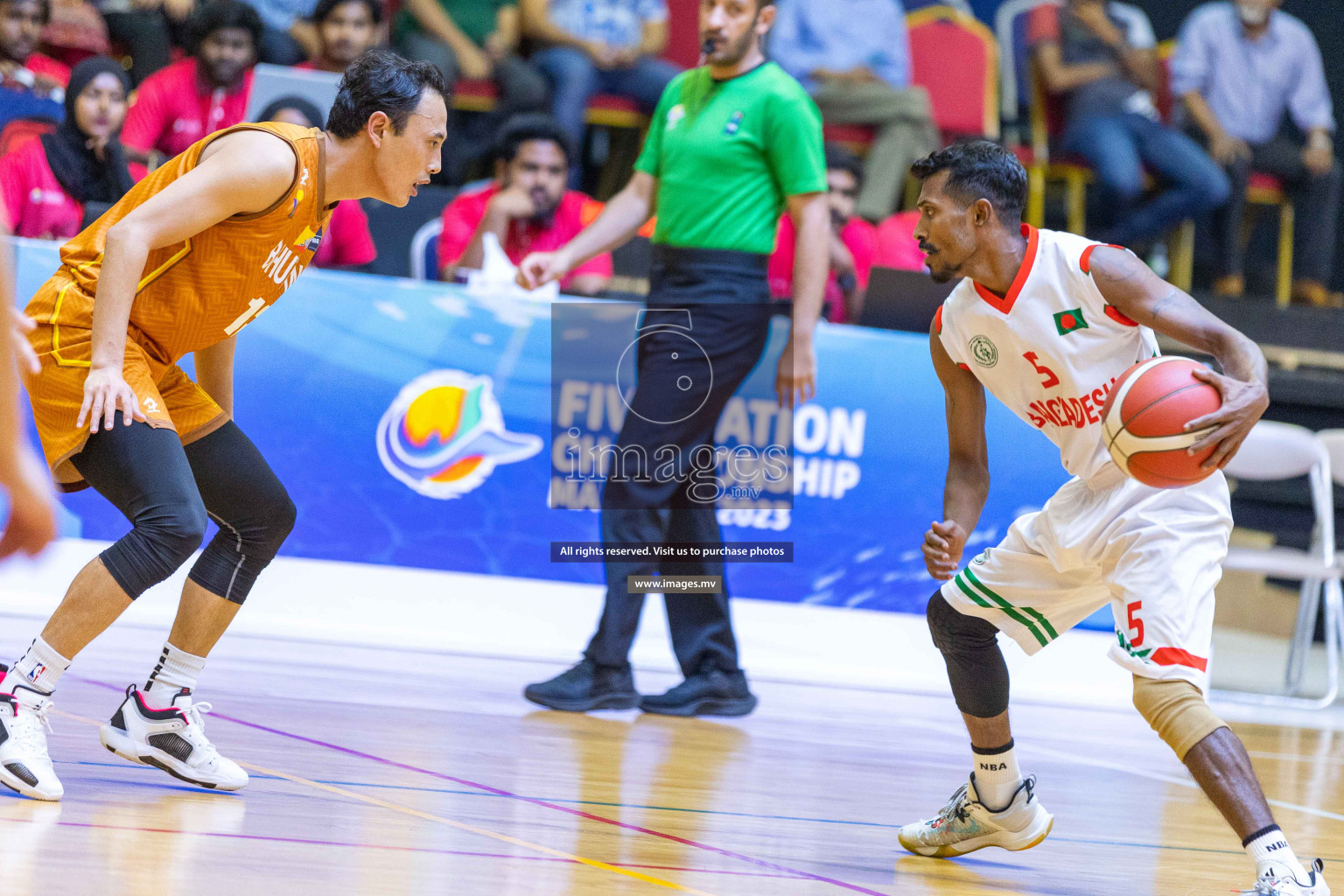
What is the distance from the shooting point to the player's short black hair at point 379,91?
3178 mm

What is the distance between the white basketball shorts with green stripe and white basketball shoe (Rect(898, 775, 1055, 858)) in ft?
1.15

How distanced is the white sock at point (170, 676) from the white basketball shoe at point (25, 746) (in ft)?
0.90

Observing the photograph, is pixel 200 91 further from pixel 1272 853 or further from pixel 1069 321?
pixel 1272 853

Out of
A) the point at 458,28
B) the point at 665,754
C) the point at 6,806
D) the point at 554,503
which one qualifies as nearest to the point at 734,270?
the point at 554,503

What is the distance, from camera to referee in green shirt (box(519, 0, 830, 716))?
16.0 ft

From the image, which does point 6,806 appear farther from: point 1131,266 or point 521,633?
point 521,633

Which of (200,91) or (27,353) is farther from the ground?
(200,91)

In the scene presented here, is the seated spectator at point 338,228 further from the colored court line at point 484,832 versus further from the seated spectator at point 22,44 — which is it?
the colored court line at point 484,832

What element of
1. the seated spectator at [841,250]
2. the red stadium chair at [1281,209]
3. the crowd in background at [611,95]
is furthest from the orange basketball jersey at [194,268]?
the red stadium chair at [1281,209]

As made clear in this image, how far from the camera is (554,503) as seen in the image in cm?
559

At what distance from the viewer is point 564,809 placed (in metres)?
3.36

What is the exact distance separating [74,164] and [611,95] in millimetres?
3248

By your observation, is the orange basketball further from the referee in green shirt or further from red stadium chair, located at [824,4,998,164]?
red stadium chair, located at [824,4,998,164]

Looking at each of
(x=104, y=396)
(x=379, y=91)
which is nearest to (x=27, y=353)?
(x=104, y=396)
